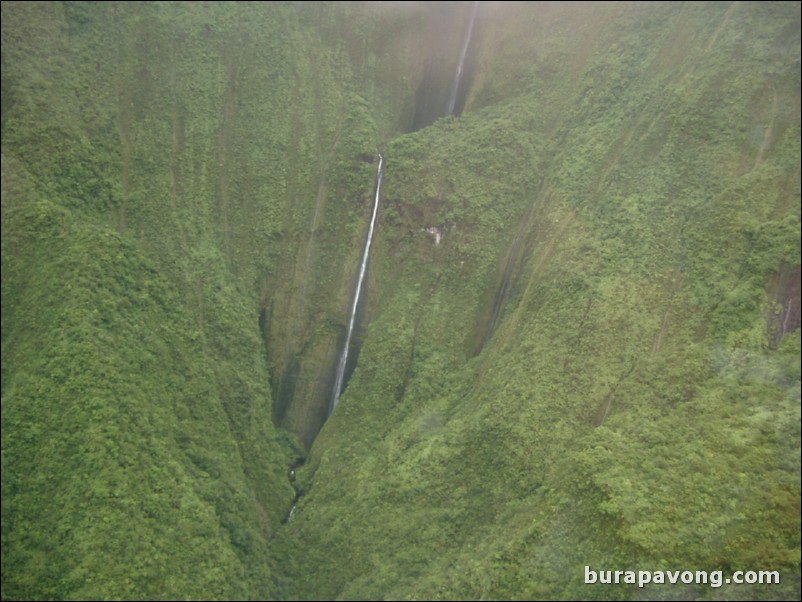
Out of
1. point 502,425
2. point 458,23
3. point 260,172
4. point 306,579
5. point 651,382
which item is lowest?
point 306,579

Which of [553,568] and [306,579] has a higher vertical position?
[553,568]

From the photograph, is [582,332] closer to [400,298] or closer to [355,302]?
[400,298]

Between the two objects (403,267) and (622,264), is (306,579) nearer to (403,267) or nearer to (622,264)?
(403,267)

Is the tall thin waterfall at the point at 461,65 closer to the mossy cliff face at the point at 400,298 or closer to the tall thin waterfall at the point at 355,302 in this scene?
the mossy cliff face at the point at 400,298

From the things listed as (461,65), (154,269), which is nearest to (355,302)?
(154,269)

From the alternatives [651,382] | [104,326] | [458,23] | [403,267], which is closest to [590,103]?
[458,23]

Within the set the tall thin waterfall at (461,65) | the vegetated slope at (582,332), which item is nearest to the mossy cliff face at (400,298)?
the vegetated slope at (582,332)
